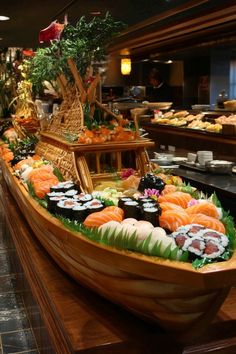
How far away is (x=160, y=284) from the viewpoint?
5.32 ft

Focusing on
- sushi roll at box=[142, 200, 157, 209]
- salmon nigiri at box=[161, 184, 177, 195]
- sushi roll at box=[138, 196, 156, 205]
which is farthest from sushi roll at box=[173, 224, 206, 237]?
salmon nigiri at box=[161, 184, 177, 195]

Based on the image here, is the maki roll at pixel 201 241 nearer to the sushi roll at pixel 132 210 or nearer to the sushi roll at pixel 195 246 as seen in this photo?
the sushi roll at pixel 195 246

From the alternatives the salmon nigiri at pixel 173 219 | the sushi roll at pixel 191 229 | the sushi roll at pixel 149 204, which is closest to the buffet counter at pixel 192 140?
the sushi roll at pixel 149 204

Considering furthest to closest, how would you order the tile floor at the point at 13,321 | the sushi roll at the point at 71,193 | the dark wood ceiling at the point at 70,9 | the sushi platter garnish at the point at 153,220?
the dark wood ceiling at the point at 70,9 < the tile floor at the point at 13,321 < the sushi roll at the point at 71,193 < the sushi platter garnish at the point at 153,220

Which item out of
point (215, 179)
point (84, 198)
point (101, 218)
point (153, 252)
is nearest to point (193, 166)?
point (215, 179)

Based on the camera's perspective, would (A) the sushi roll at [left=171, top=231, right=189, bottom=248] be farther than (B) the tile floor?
No

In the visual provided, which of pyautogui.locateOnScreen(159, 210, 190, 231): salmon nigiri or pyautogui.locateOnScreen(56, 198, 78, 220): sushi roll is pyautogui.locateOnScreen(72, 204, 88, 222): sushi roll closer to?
pyautogui.locateOnScreen(56, 198, 78, 220): sushi roll

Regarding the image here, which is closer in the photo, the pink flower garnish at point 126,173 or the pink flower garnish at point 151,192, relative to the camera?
the pink flower garnish at point 151,192

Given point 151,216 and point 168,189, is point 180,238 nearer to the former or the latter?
point 151,216

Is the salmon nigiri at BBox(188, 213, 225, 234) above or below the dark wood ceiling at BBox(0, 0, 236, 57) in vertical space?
below

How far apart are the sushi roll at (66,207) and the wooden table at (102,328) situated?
14.3 inches

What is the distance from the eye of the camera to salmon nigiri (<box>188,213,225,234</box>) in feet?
6.35

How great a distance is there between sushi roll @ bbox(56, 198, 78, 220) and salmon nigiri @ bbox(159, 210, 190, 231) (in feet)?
1.52

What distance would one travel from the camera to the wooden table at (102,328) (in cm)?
178
